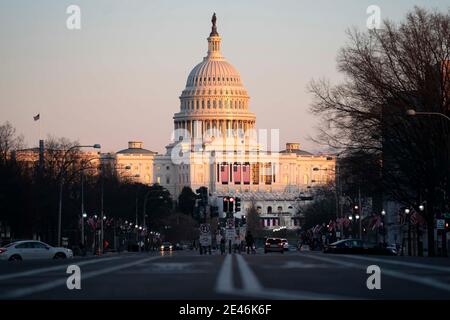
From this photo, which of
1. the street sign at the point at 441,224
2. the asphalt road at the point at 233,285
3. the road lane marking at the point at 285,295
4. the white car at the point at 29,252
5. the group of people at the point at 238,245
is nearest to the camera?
the road lane marking at the point at 285,295

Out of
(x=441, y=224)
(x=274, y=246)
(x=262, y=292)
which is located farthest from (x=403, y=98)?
(x=262, y=292)

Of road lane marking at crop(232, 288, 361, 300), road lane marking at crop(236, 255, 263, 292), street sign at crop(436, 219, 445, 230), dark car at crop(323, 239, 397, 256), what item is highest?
street sign at crop(436, 219, 445, 230)

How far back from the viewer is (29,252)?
71125mm

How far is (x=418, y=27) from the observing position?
7262cm

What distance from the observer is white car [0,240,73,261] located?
7025cm

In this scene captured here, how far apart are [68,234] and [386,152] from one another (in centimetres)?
5891

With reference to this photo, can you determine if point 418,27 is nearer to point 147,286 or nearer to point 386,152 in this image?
point 386,152

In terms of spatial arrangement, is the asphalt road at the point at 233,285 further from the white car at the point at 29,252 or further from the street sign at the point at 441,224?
the street sign at the point at 441,224

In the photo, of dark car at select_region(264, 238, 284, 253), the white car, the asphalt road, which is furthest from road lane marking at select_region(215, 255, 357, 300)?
dark car at select_region(264, 238, 284, 253)

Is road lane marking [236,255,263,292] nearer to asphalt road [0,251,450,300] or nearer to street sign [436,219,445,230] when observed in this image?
asphalt road [0,251,450,300]

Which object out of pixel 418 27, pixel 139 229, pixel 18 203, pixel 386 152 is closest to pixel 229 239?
pixel 18 203

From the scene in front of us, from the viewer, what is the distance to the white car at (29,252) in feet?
230

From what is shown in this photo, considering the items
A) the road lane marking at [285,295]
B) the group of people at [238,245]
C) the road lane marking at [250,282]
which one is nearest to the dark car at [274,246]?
the group of people at [238,245]

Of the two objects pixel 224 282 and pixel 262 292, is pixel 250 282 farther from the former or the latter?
pixel 262 292
